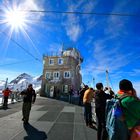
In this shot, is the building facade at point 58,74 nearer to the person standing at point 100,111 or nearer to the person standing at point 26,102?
the person standing at point 26,102

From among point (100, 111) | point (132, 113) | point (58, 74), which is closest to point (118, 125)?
point (132, 113)

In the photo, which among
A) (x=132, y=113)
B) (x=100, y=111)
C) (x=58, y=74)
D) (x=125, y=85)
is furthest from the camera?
(x=58, y=74)

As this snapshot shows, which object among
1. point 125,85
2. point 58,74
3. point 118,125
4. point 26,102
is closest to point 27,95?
point 26,102

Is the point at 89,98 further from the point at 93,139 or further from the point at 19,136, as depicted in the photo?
the point at 19,136

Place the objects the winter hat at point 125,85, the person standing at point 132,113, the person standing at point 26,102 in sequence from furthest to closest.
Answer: the person standing at point 26,102, the winter hat at point 125,85, the person standing at point 132,113

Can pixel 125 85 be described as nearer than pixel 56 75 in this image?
Yes

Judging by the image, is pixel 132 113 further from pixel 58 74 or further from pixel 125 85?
pixel 58 74

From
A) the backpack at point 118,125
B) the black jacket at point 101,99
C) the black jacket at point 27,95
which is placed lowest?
the backpack at point 118,125

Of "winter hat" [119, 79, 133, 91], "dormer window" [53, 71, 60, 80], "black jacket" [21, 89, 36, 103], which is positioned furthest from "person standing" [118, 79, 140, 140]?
"dormer window" [53, 71, 60, 80]

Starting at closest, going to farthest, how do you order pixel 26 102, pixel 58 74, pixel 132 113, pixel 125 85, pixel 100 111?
pixel 132 113 < pixel 125 85 < pixel 100 111 < pixel 26 102 < pixel 58 74

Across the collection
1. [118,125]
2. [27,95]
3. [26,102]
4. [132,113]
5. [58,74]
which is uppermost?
[58,74]

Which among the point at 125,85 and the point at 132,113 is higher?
the point at 125,85

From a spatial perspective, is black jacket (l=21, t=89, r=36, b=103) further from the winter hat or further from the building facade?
the building facade

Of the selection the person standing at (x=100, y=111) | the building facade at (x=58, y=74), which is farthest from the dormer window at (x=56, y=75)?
the person standing at (x=100, y=111)
